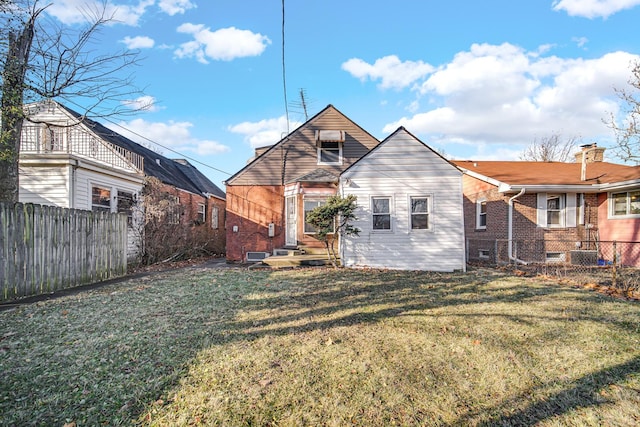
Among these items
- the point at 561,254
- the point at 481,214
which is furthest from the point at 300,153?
the point at 561,254

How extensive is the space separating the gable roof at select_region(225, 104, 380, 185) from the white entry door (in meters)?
0.96

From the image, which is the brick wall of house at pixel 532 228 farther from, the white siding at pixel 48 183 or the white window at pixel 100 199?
the white siding at pixel 48 183

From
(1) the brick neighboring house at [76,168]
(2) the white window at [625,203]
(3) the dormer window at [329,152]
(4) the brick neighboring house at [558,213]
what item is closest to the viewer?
(1) the brick neighboring house at [76,168]

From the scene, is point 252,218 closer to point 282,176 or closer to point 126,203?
point 282,176

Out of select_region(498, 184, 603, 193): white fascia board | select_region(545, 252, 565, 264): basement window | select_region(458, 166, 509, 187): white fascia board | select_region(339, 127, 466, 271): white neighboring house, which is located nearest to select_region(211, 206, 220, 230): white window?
select_region(339, 127, 466, 271): white neighboring house

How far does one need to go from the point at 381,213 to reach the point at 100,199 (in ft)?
34.5

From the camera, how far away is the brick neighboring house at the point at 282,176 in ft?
45.7

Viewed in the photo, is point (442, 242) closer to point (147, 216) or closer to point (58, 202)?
point (147, 216)

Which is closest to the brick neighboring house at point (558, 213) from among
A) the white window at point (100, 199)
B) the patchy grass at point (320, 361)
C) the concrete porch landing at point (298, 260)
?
the patchy grass at point (320, 361)

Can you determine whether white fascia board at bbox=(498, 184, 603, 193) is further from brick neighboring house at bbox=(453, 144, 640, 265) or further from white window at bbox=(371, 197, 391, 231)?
white window at bbox=(371, 197, 391, 231)

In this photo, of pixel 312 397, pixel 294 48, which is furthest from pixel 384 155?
pixel 312 397

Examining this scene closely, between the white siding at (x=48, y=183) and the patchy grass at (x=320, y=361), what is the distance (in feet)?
19.0

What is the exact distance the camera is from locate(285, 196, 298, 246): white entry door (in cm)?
1366

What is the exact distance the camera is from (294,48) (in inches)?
428
